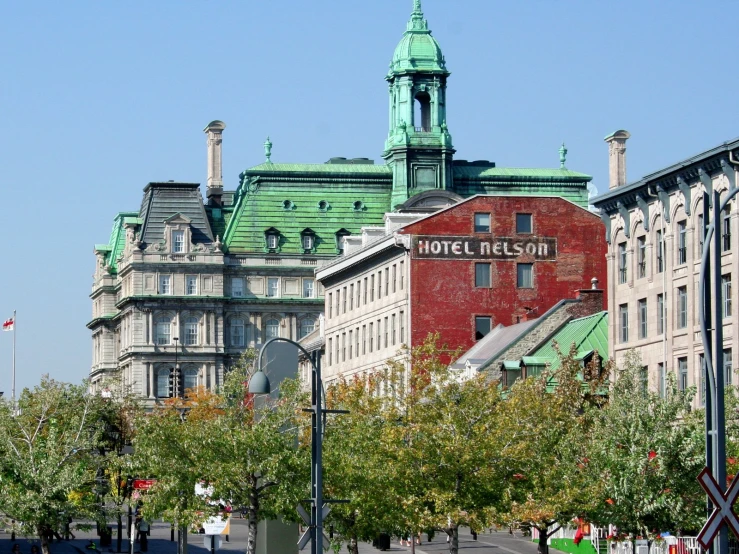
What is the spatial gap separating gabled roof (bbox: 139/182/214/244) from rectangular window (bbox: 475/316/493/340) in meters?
75.3

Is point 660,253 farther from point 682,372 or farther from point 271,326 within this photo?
point 271,326

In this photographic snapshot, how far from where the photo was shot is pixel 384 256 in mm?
121438

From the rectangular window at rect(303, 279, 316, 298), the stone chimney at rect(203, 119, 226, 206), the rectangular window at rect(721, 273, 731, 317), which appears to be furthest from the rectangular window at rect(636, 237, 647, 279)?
the stone chimney at rect(203, 119, 226, 206)

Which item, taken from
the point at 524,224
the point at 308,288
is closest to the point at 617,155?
the point at 308,288

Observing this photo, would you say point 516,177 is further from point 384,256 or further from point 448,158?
point 384,256

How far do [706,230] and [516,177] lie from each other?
482 feet

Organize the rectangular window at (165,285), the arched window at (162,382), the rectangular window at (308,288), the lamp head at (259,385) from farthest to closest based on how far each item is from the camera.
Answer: the rectangular window at (308,288) → the rectangular window at (165,285) → the arched window at (162,382) → the lamp head at (259,385)

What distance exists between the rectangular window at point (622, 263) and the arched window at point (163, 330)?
346 feet

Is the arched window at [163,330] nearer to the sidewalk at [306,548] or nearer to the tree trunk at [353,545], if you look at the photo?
the sidewalk at [306,548]

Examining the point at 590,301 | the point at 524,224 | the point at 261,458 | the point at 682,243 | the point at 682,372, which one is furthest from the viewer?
the point at 524,224

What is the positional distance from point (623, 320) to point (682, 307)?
23.6 ft

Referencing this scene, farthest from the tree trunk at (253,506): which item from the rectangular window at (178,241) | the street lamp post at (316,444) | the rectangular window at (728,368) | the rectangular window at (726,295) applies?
the rectangular window at (178,241)

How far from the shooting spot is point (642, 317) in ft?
268

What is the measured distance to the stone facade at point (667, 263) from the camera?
240 ft
